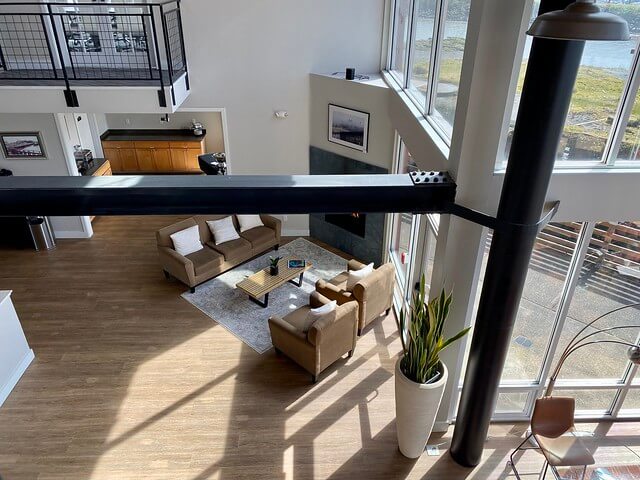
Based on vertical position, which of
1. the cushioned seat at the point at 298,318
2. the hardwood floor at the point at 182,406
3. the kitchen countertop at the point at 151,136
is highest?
the kitchen countertop at the point at 151,136

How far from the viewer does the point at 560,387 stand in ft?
16.8

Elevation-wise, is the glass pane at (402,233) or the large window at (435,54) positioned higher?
the large window at (435,54)

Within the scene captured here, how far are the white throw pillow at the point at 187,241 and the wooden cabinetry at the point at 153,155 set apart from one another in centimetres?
419

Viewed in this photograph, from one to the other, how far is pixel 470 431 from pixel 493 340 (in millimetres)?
1112

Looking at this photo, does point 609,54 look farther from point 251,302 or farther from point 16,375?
point 16,375

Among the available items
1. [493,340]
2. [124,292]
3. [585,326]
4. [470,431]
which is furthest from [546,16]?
[124,292]

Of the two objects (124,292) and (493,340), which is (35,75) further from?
(493,340)

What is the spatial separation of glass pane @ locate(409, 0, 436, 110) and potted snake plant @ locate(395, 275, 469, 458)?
95.7 inches

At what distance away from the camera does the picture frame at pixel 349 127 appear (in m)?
7.44

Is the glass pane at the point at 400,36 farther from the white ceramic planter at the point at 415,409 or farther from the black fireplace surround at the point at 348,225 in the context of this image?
the white ceramic planter at the point at 415,409

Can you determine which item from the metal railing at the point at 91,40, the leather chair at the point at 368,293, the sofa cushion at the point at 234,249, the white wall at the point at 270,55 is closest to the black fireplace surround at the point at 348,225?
the white wall at the point at 270,55

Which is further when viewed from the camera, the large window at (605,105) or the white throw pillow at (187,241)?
the white throw pillow at (187,241)

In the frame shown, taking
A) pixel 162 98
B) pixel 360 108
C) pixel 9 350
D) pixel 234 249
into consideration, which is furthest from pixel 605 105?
pixel 9 350

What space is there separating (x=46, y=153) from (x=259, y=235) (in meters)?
3.98
